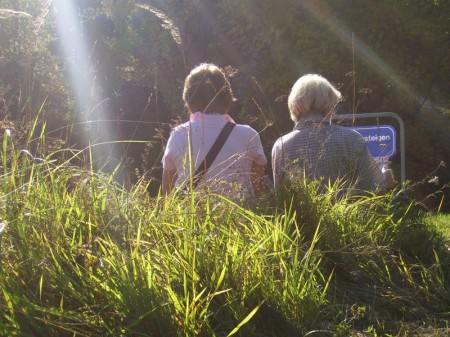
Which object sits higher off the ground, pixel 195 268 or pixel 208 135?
pixel 195 268

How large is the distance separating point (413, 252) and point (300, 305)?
112cm

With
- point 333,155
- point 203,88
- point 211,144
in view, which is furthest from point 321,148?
point 203,88

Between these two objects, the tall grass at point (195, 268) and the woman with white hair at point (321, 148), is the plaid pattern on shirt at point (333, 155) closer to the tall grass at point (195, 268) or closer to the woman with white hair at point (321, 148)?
the woman with white hair at point (321, 148)

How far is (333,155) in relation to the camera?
187 inches

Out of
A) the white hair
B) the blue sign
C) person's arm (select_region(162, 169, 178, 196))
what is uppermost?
the white hair

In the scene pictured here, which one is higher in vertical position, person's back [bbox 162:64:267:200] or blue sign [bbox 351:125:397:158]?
person's back [bbox 162:64:267:200]

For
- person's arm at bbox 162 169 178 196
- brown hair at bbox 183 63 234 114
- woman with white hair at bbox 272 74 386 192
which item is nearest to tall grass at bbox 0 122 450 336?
woman with white hair at bbox 272 74 386 192

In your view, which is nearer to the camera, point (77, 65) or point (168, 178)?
point (168, 178)

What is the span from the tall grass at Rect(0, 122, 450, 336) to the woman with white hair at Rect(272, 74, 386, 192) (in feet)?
1.99

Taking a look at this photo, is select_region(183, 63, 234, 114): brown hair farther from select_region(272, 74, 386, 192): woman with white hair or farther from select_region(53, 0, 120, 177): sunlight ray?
select_region(53, 0, 120, 177): sunlight ray

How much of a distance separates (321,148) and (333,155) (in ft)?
1.58

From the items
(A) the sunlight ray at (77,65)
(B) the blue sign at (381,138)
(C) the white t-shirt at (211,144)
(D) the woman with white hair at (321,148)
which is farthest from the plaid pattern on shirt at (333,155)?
(B) the blue sign at (381,138)

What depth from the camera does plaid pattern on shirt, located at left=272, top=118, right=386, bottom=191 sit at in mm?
4520

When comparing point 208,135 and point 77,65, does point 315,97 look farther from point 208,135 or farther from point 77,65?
point 77,65
